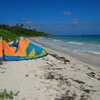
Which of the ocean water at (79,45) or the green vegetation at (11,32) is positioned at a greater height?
the green vegetation at (11,32)

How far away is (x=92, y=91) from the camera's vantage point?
6285mm

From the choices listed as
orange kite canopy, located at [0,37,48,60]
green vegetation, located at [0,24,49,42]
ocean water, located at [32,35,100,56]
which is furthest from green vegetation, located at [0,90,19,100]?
green vegetation, located at [0,24,49,42]

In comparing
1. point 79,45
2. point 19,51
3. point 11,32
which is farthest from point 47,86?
point 11,32

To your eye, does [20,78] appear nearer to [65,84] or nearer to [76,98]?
[65,84]

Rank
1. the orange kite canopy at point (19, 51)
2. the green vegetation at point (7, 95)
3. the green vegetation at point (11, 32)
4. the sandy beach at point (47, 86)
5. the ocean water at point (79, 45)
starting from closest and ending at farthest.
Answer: the green vegetation at point (7, 95) < the sandy beach at point (47, 86) < the orange kite canopy at point (19, 51) < the ocean water at point (79, 45) < the green vegetation at point (11, 32)

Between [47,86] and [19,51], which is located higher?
[19,51]

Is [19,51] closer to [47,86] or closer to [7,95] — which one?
[47,86]

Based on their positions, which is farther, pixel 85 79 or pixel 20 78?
pixel 85 79

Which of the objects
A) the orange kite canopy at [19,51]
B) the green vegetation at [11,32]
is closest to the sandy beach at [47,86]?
the orange kite canopy at [19,51]

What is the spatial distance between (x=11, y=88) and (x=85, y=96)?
2378mm

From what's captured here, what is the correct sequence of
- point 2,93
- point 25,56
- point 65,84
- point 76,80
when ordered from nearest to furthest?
point 2,93, point 65,84, point 76,80, point 25,56

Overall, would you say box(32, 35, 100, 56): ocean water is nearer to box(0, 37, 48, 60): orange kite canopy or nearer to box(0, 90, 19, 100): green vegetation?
box(0, 37, 48, 60): orange kite canopy

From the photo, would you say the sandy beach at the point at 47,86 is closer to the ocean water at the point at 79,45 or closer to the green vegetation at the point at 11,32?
the ocean water at the point at 79,45

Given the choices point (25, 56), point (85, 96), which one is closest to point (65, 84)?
point (85, 96)
